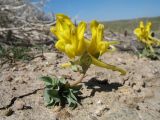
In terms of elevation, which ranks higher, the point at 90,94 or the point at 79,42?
the point at 79,42

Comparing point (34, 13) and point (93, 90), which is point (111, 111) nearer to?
point (93, 90)

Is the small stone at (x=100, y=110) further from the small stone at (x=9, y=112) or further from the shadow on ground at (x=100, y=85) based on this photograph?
the small stone at (x=9, y=112)

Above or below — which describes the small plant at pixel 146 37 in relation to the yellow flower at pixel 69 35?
below

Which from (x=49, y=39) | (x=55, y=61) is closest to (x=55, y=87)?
(x=55, y=61)

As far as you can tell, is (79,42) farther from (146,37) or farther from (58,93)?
(146,37)

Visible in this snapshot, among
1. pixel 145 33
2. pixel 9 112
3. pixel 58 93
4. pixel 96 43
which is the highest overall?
pixel 96 43

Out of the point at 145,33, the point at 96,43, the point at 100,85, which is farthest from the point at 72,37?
the point at 145,33

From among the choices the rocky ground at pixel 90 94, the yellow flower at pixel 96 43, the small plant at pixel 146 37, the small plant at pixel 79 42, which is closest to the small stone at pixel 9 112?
the rocky ground at pixel 90 94

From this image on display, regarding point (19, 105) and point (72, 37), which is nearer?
point (72, 37)

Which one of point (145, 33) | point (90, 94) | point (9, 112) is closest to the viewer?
point (9, 112)
